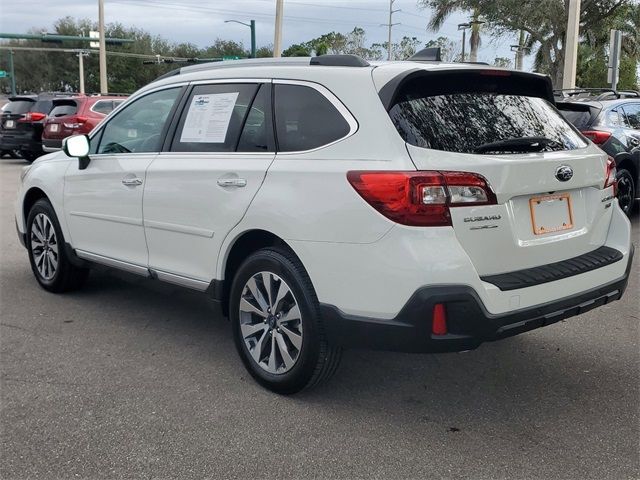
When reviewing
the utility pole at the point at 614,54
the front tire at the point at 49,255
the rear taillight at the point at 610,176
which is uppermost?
the utility pole at the point at 614,54

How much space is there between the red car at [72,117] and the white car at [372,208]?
1230 cm

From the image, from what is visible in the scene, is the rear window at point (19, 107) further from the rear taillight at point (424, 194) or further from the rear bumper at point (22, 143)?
the rear taillight at point (424, 194)

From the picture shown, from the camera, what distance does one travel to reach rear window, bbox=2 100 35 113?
17916 millimetres

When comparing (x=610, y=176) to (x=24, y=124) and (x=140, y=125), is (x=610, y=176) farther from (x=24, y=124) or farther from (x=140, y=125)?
(x=24, y=124)

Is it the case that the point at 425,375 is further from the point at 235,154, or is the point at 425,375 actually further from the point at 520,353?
the point at 235,154

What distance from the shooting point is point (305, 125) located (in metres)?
3.49

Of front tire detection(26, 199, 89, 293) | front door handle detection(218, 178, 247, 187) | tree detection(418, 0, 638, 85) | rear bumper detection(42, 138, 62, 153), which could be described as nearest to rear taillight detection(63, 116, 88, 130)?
rear bumper detection(42, 138, 62, 153)

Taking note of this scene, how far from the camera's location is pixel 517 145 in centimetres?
324

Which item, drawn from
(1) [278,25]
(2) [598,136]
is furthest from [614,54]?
(1) [278,25]

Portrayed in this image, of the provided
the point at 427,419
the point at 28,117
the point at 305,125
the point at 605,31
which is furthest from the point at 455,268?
the point at 605,31

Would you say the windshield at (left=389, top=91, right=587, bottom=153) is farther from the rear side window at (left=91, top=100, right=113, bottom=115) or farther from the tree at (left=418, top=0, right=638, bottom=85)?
the tree at (left=418, top=0, right=638, bottom=85)

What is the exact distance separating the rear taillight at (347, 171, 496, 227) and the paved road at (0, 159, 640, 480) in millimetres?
1078

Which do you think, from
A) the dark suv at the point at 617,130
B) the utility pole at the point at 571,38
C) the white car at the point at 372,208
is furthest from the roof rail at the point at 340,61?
the utility pole at the point at 571,38

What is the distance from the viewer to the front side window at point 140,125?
14.6 ft
